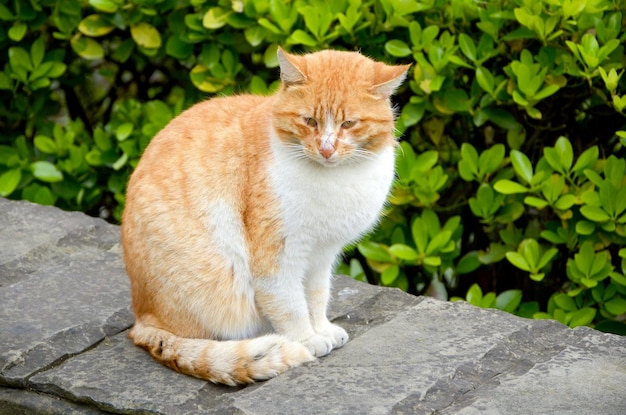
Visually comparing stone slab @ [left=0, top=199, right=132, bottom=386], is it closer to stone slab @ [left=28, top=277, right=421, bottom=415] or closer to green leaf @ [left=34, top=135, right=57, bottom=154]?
stone slab @ [left=28, top=277, right=421, bottom=415]

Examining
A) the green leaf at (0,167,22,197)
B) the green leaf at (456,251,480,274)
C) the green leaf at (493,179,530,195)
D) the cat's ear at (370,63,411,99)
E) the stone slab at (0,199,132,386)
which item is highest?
the cat's ear at (370,63,411,99)

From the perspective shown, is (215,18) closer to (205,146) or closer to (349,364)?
(205,146)

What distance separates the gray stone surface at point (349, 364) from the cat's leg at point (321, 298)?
62 mm

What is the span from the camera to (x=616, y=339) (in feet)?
10.0

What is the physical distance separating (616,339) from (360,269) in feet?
5.63

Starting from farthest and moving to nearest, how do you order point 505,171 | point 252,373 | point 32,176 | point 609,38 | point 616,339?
point 32,176
point 505,171
point 609,38
point 616,339
point 252,373

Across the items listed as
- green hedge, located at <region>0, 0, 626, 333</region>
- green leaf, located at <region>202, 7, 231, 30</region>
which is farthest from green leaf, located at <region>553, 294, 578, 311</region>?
green leaf, located at <region>202, 7, 231, 30</region>

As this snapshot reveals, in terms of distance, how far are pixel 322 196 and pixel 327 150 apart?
17 cm

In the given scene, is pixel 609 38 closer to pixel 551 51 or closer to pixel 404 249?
pixel 551 51

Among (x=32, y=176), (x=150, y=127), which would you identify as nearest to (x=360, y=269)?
(x=150, y=127)

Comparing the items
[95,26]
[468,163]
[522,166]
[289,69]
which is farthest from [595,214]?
[95,26]

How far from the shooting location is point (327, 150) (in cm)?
277

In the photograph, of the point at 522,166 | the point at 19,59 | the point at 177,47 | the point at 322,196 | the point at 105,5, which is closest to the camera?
the point at 322,196

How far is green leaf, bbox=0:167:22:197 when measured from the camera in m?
4.35
